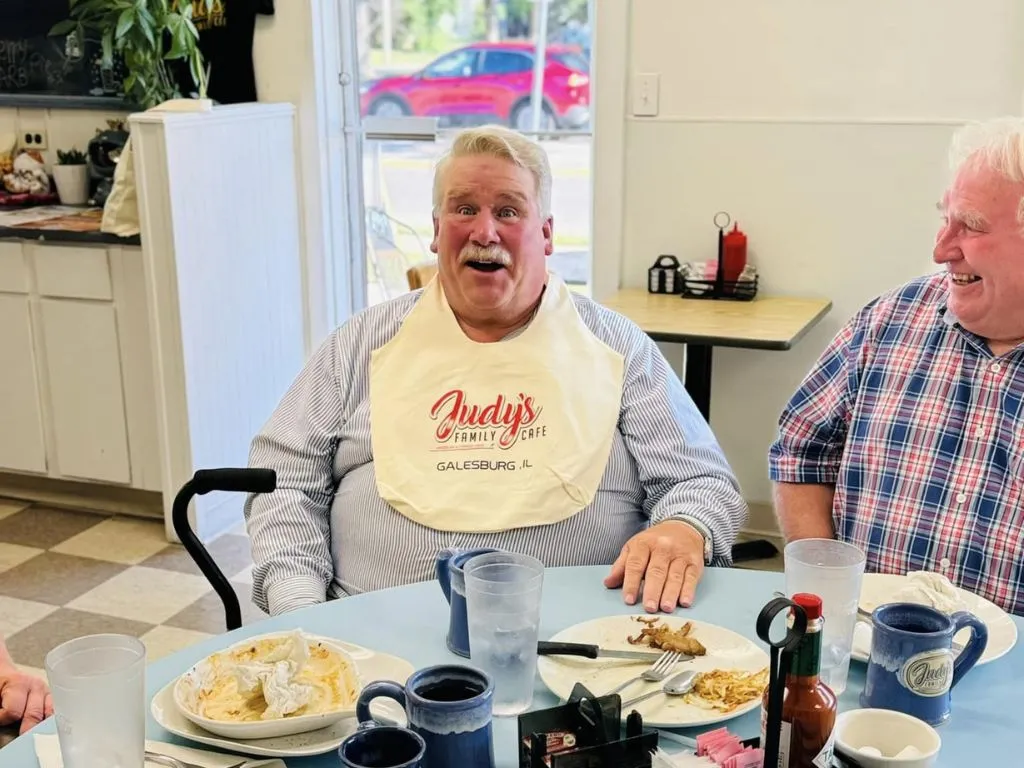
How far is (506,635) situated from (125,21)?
282 cm

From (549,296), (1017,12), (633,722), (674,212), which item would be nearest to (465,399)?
(549,296)

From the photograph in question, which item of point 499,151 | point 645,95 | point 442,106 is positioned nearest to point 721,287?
point 645,95

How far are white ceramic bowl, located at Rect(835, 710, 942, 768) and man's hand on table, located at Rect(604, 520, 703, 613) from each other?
40 centimetres

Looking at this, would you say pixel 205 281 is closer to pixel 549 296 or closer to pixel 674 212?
pixel 674 212

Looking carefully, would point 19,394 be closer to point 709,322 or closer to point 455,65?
point 455,65

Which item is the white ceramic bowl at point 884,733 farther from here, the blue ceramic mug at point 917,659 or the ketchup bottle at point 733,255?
the ketchup bottle at point 733,255

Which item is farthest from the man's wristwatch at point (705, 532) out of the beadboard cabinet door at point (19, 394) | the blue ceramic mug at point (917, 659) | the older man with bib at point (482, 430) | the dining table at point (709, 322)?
the beadboard cabinet door at point (19, 394)

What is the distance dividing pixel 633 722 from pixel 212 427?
2.78 m

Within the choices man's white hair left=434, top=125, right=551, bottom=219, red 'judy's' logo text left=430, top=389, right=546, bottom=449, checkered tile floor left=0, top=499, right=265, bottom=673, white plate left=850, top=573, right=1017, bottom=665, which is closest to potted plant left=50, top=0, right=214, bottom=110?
checkered tile floor left=0, top=499, right=265, bottom=673

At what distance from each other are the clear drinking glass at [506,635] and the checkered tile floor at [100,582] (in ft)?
5.97

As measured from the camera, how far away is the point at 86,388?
3676 millimetres

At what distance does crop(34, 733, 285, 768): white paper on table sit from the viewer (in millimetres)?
1124

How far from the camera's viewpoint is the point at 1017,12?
10.0ft

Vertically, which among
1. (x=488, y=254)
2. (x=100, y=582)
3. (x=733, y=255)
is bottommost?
(x=100, y=582)
